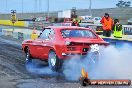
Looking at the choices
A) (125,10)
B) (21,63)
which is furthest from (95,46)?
(125,10)

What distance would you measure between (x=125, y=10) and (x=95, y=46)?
7545 cm

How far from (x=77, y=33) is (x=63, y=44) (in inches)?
37.4

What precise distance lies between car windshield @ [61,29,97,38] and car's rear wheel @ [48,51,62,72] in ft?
2.39

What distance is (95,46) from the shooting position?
11594 mm

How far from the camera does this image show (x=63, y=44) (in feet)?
38.2

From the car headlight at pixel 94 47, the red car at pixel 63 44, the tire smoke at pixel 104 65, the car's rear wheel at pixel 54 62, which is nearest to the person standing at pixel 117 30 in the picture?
the red car at pixel 63 44

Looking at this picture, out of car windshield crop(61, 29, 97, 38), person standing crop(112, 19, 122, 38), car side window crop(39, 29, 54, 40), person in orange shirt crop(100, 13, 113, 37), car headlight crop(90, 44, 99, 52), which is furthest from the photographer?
person in orange shirt crop(100, 13, 113, 37)

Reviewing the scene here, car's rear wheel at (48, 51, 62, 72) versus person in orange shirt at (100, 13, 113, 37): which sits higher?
person in orange shirt at (100, 13, 113, 37)

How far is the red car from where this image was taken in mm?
11578

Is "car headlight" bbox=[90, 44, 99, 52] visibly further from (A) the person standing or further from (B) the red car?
(A) the person standing

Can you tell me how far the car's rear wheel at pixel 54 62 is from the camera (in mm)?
11758

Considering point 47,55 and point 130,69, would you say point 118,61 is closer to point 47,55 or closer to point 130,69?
point 130,69

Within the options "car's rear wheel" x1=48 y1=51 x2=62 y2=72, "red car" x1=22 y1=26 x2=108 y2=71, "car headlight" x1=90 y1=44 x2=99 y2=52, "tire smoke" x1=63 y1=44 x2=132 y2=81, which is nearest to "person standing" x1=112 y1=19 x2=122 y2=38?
"red car" x1=22 y1=26 x2=108 y2=71

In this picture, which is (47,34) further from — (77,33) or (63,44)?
(63,44)
